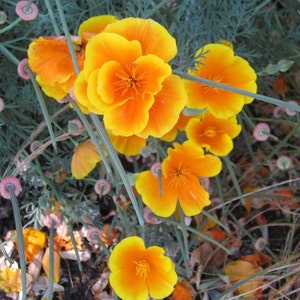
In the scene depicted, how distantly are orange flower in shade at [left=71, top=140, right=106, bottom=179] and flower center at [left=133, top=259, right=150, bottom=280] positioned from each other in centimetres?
23

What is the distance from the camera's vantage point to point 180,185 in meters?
1.15

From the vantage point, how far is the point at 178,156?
44.6 inches

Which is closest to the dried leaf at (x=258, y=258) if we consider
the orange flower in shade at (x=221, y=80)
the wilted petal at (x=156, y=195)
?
the wilted petal at (x=156, y=195)

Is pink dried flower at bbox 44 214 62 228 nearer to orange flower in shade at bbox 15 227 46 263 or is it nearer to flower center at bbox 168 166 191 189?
orange flower in shade at bbox 15 227 46 263

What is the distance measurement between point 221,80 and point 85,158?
1.11ft

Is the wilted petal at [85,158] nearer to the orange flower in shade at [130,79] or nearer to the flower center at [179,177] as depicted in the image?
the flower center at [179,177]

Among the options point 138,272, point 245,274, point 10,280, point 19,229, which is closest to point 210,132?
point 138,272

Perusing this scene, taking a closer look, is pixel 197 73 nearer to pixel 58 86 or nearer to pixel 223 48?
pixel 223 48

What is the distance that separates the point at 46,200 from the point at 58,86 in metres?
0.40

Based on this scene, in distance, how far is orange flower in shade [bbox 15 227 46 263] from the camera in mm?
1478

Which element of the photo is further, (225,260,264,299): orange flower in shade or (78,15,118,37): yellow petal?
(225,260,264,299): orange flower in shade

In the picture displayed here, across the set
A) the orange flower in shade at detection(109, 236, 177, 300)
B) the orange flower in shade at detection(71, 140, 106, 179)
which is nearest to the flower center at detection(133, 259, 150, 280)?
the orange flower in shade at detection(109, 236, 177, 300)

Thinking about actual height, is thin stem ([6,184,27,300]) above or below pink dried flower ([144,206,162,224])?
above

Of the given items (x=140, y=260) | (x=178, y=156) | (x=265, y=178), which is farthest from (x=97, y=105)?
(x=265, y=178)
